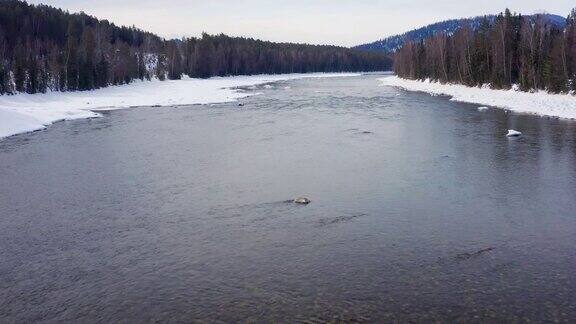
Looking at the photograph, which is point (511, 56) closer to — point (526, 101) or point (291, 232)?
point (526, 101)

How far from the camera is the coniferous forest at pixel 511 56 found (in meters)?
60.3

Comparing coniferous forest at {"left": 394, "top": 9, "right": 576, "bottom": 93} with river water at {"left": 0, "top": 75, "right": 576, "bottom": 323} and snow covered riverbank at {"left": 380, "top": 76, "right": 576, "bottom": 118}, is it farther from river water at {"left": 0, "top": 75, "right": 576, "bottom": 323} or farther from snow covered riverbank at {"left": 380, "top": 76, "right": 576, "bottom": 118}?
river water at {"left": 0, "top": 75, "right": 576, "bottom": 323}

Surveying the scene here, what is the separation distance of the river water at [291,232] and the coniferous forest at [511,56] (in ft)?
112

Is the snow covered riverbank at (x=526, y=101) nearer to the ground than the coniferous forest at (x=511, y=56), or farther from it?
nearer to the ground

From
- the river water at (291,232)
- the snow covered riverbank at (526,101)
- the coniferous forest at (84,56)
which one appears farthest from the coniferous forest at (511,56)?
the coniferous forest at (84,56)

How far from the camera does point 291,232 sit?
49.9 ft

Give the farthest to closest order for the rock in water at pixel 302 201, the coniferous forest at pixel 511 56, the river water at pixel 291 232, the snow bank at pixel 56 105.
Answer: the coniferous forest at pixel 511 56
the snow bank at pixel 56 105
the rock in water at pixel 302 201
the river water at pixel 291 232

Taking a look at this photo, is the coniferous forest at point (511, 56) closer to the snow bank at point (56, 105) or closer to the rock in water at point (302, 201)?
the snow bank at point (56, 105)

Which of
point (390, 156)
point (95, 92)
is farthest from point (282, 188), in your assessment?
point (95, 92)

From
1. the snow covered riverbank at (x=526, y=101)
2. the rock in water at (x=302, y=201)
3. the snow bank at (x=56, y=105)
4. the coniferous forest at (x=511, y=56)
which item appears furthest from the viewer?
the coniferous forest at (x=511, y=56)

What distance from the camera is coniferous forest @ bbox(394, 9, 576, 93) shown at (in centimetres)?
6028

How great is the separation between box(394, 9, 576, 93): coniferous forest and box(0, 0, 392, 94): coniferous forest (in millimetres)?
64351

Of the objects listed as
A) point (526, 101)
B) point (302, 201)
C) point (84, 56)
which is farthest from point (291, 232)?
point (84, 56)

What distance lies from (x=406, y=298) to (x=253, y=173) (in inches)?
525
